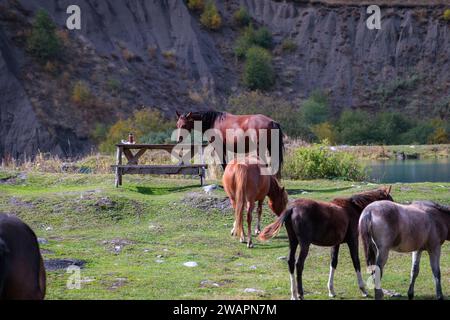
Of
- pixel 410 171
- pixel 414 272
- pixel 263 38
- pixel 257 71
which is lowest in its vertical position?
pixel 410 171

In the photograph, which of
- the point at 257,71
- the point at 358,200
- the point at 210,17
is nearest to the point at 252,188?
the point at 358,200

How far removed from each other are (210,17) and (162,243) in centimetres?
4610

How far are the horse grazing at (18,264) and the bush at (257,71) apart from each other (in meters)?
48.5

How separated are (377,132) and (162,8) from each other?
740 inches

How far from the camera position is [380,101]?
55.3m

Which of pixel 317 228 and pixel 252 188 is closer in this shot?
pixel 317 228

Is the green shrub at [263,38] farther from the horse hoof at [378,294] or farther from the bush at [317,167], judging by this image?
the horse hoof at [378,294]

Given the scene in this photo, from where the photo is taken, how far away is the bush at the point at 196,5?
56938 mm

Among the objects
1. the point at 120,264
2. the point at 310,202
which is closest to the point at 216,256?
the point at 120,264

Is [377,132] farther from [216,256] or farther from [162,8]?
[216,256]

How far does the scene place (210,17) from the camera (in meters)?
56.5

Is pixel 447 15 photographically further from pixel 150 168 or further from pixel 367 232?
pixel 367 232

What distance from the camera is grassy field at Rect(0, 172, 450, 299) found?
875cm

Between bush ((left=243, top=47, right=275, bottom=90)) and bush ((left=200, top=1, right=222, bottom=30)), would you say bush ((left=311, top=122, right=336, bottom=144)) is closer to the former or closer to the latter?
bush ((left=243, top=47, right=275, bottom=90))
